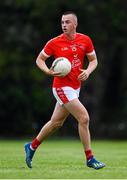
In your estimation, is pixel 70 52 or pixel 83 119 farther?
pixel 70 52

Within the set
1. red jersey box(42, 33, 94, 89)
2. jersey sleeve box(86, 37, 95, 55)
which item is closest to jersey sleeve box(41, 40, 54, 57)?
red jersey box(42, 33, 94, 89)

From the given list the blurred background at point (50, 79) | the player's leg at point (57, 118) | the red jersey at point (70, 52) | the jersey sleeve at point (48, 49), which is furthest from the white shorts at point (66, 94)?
the blurred background at point (50, 79)

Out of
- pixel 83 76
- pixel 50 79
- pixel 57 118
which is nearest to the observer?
pixel 83 76

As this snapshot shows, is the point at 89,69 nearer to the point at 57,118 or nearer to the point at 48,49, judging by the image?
the point at 48,49

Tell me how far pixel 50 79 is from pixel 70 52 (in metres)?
31.5

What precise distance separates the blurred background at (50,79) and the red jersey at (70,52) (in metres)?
28.6

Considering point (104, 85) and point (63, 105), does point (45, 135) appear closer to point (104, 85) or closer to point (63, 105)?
point (63, 105)

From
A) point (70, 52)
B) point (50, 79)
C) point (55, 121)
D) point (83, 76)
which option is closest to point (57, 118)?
point (55, 121)

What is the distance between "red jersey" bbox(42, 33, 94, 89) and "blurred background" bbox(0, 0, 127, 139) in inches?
1127

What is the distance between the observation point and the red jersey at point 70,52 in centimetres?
1260

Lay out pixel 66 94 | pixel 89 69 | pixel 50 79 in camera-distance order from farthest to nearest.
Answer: pixel 50 79 → pixel 89 69 → pixel 66 94

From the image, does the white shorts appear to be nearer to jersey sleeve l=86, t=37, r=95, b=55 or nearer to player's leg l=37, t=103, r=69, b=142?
player's leg l=37, t=103, r=69, b=142

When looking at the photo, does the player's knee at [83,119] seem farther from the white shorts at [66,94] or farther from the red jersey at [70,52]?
the red jersey at [70,52]

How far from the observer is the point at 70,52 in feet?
41.4
